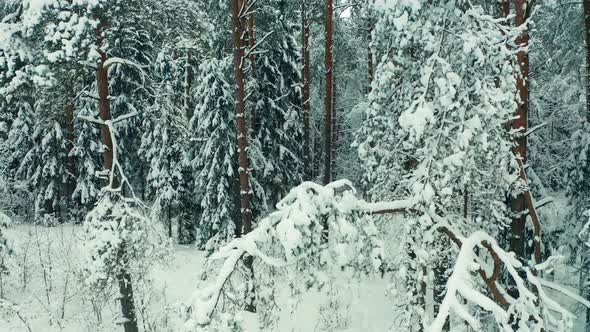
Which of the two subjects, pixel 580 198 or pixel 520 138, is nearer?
pixel 520 138

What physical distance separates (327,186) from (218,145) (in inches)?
504

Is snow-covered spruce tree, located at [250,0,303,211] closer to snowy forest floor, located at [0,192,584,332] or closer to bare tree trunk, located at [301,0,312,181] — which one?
bare tree trunk, located at [301,0,312,181]

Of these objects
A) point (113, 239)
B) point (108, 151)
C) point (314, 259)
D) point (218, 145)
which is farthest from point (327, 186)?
point (218, 145)

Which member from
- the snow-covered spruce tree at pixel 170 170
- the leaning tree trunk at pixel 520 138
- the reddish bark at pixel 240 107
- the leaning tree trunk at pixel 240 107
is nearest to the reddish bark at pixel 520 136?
the leaning tree trunk at pixel 520 138

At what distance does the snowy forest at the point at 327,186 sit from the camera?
4.52 metres

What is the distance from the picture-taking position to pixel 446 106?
5.55 m

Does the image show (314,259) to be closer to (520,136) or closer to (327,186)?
(327,186)

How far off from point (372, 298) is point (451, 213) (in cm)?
679

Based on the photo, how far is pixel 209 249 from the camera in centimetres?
1670

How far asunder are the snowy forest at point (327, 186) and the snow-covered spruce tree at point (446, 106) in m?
0.04

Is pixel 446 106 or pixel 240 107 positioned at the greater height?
pixel 240 107

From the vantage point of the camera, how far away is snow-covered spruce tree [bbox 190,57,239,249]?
16.4 meters

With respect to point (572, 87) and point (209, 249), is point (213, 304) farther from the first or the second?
point (572, 87)

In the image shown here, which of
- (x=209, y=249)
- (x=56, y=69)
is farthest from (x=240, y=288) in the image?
(x=209, y=249)
